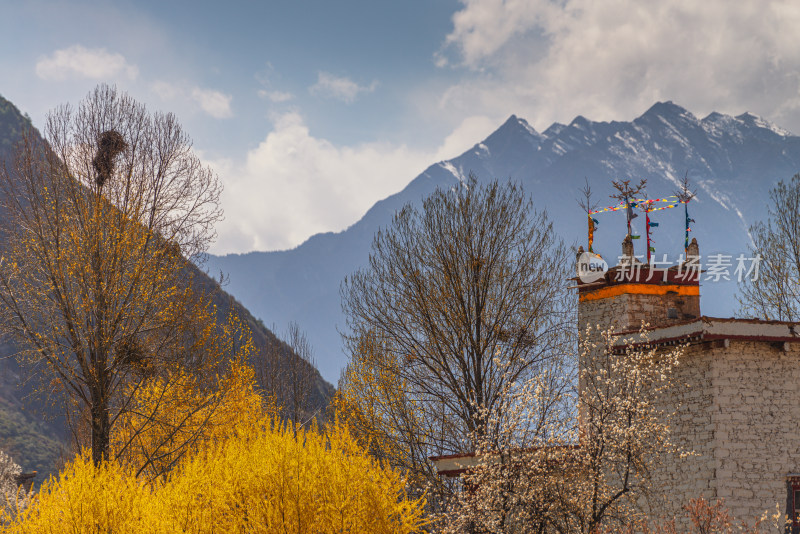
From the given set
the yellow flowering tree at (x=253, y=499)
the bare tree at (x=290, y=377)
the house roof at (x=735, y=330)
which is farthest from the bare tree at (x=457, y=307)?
the bare tree at (x=290, y=377)

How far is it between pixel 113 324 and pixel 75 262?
2.03 m

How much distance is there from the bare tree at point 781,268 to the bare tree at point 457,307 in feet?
48.6

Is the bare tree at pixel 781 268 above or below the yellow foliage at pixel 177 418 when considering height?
above

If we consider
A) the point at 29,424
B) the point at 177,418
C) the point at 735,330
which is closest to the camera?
the point at 735,330

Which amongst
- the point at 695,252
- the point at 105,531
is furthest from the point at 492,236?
the point at 105,531

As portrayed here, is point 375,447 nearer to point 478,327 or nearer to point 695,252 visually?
point 478,327

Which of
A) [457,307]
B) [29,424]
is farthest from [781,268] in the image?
[29,424]

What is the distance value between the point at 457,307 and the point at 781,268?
2043cm

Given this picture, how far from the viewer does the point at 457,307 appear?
29.2 m

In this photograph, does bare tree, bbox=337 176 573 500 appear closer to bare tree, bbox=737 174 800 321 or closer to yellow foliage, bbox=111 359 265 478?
yellow foliage, bbox=111 359 265 478

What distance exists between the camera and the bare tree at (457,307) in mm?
29188

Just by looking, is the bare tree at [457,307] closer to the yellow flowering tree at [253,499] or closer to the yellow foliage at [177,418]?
the yellow foliage at [177,418]

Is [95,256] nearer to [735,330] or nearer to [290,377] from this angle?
[735,330]

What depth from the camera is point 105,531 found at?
18.0 metres
